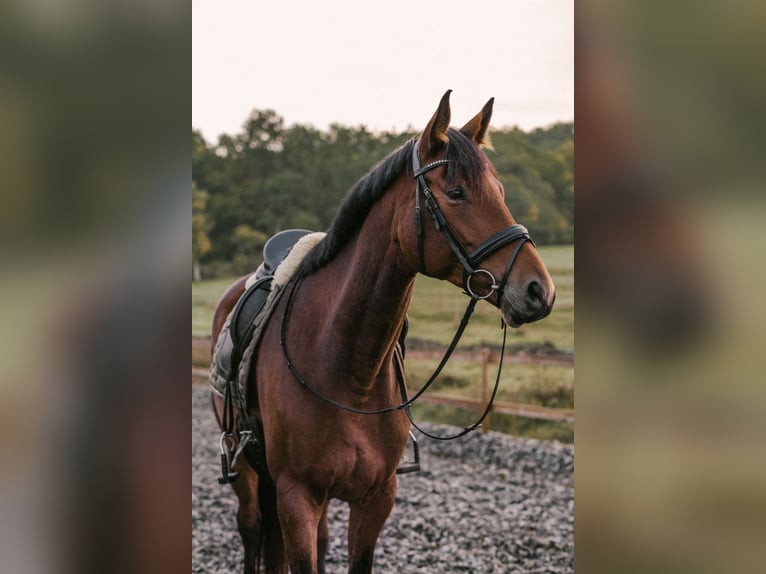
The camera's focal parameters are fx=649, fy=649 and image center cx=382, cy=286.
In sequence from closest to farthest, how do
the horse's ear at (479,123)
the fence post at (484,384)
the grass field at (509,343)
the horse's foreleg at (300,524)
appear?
the horse's ear at (479,123) → the horse's foreleg at (300,524) → the fence post at (484,384) → the grass field at (509,343)

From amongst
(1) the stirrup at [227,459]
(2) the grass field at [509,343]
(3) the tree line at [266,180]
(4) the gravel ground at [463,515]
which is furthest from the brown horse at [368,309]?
(3) the tree line at [266,180]

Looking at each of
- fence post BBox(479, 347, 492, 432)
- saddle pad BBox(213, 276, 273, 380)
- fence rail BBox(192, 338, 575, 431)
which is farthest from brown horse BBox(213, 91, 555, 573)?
fence post BBox(479, 347, 492, 432)

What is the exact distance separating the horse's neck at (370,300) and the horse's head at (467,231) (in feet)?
0.43

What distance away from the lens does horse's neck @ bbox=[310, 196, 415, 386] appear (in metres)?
2.63

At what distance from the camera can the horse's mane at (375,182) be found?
2344 millimetres

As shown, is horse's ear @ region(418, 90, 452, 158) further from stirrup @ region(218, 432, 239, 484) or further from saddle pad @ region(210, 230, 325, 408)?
stirrup @ region(218, 432, 239, 484)

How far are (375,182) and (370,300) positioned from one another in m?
0.49

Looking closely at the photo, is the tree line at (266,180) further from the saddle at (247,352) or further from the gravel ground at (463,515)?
the saddle at (247,352)
